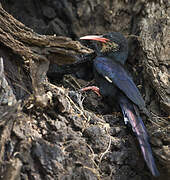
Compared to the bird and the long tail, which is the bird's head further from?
the long tail

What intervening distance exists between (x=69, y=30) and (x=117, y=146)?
2.44 metres

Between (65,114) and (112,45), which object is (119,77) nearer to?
(112,45)

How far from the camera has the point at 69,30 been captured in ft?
17.0

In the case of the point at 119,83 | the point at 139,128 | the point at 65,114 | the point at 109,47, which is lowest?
the point at 139,128

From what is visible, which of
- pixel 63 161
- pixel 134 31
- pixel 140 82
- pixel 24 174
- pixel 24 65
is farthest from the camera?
pixel 134 31

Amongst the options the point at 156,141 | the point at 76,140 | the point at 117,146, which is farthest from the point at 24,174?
the point at 156,141

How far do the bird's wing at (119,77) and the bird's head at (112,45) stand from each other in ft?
0.75

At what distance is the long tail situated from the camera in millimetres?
3191

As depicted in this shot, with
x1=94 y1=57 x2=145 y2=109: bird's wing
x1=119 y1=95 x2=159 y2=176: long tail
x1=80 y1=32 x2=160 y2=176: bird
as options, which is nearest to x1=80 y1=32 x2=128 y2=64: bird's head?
x1=80 y1=32 x2=160 y2=176: bird

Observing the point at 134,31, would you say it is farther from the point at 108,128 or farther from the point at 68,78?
the point at 108,128

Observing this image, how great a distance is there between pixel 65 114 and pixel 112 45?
1888mm

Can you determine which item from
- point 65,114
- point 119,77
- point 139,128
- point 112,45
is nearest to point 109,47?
point 112,45

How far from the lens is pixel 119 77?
421cm

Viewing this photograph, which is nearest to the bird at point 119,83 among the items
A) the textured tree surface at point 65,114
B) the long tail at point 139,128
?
the long tail at point 139,128
